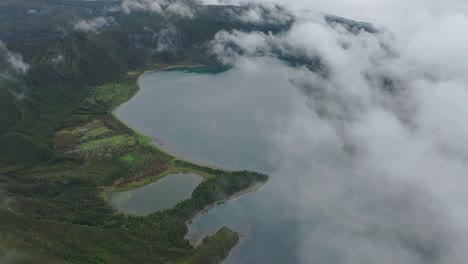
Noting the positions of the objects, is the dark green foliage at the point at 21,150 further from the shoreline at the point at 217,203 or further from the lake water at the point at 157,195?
the shoreline at the point at 217,203

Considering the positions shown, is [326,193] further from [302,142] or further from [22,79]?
[22,79]

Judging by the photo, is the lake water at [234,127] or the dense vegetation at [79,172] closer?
the dense vegetation at [79,172]

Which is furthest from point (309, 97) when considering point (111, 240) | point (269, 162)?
point (111, 240)

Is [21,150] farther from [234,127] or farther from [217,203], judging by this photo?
[234,127]

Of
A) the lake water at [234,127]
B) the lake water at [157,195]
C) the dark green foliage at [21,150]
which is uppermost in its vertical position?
the lake water at [234,127]

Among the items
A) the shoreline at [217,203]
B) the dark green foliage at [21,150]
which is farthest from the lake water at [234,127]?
the dark green foliage at [21,150]

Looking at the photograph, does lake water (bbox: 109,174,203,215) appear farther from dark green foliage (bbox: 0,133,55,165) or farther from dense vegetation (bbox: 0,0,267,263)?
dark green foliage (bbox: 0,133,55,165)

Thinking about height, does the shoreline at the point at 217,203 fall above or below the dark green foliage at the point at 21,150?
above

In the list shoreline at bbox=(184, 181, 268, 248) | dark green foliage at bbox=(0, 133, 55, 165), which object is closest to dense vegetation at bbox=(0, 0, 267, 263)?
dark green foliage at bbox=(0, 133, 55, 165)
